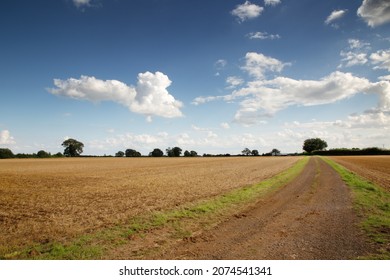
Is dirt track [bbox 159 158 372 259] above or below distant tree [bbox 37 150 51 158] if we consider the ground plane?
below

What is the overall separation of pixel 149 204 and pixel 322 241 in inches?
359

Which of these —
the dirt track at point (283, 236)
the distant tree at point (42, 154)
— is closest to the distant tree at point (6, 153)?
the distant tree at point (42, 154)

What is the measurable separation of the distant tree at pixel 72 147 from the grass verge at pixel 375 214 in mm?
188282

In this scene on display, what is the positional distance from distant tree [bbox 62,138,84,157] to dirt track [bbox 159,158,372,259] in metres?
189

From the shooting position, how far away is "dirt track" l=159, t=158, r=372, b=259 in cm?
759

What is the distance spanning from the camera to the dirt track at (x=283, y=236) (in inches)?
299

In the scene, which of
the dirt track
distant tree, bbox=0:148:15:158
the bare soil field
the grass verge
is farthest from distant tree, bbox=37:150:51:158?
the grass verge

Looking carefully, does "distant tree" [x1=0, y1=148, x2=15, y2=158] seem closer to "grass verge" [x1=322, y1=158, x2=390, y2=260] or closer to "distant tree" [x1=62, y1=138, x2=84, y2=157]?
"distant tree" [x1=62, y1=138, x2=84, y2=157]

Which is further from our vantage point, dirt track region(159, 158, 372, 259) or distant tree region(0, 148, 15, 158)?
distant tree region(0, 148, 15, 158)

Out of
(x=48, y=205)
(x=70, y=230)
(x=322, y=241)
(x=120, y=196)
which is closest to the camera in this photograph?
(x=322, y=241)

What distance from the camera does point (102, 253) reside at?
25.9ft
